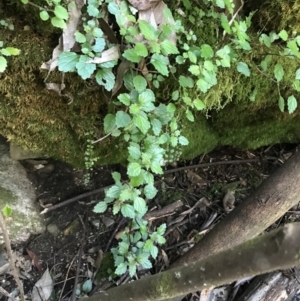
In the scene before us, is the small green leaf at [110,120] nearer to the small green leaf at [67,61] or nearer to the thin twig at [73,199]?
the small green leaf at [67,61]

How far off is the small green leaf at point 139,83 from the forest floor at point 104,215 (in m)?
1.13

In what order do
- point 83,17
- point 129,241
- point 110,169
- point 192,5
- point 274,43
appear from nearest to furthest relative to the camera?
point 83,17 → point 192,5 → point 274,43 → point 129,241 → point 110,169

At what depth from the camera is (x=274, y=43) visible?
2109mm

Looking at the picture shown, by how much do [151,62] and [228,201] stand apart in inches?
60.4

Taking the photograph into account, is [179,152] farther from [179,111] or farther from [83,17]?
[83,17]

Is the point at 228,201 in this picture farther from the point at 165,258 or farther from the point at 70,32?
the point at 70,32

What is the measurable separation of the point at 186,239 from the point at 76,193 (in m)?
0.81

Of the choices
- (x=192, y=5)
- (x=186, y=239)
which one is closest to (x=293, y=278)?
(x=186, y=239)

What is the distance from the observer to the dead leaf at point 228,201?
2.90 meters

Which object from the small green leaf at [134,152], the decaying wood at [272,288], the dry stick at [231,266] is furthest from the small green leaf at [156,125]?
the decaying wood at [272,288]

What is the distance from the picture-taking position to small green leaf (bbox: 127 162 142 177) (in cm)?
179

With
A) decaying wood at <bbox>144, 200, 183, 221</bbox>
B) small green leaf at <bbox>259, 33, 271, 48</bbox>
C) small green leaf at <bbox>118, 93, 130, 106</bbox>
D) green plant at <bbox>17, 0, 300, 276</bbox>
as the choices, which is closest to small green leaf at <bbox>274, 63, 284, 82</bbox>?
green plant at <bbox>17, 0, 300, 276</bbox>

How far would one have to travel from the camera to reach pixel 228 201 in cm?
293

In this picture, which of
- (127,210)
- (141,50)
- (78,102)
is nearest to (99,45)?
(141,50)
